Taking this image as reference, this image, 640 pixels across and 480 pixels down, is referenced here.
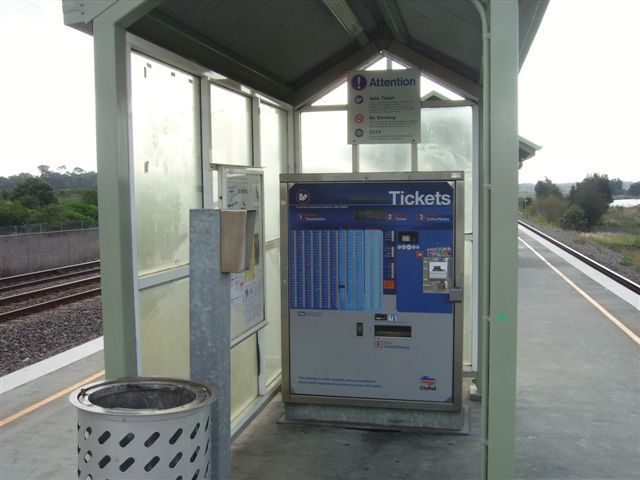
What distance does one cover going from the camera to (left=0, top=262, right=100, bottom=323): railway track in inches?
477

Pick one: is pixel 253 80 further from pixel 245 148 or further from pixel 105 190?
pixel 105 190

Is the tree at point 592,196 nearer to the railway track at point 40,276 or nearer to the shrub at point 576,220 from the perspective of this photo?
the shrub at point 576,220

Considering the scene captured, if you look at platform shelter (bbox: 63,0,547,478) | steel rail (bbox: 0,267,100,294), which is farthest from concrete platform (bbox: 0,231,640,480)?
steel rail (bbox: 0,267,100,294)

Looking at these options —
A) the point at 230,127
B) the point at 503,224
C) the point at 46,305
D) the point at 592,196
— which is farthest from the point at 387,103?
the point at 592,196

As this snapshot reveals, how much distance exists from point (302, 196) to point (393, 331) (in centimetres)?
131

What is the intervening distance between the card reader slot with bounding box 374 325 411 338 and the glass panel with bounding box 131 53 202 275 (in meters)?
1.78

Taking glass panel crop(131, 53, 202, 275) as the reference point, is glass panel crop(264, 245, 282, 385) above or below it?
below

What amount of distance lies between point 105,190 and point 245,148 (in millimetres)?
2412

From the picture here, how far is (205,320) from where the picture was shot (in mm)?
3094

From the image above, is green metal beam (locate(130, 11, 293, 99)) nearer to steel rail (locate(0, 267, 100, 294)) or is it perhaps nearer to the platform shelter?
the platform shelter

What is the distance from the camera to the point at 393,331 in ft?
17.4

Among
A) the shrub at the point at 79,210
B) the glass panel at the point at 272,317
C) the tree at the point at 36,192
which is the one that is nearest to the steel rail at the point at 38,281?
the glass panel at the point at 272,317

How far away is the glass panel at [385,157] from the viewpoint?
6730 millimetres

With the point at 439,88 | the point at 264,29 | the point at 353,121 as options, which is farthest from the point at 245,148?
the point at 439,88
